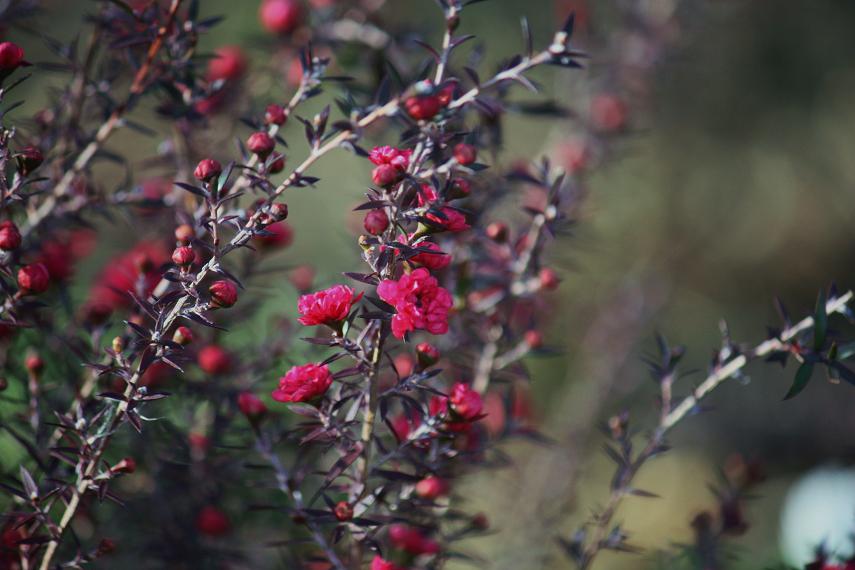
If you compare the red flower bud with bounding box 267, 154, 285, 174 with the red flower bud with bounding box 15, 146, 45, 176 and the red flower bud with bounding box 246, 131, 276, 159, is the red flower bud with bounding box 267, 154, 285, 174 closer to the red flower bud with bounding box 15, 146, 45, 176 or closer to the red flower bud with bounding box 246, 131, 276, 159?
Result: the red flower bud with bounding box 246, 131, 276, 159

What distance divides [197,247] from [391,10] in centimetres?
118

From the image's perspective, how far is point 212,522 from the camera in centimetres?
100

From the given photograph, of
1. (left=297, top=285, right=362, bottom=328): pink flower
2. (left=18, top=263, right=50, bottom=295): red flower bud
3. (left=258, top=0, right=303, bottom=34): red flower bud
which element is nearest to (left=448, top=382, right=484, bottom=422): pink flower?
(left=297, top=285, right=362, bottom=328): pink flower

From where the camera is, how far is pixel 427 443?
77 centimetres

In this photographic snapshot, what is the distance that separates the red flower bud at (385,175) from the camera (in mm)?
667

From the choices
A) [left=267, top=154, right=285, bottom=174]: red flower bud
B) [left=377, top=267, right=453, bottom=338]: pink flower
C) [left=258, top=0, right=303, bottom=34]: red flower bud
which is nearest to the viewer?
[left=377, top=267, right=453, bottom=338]: pink flower

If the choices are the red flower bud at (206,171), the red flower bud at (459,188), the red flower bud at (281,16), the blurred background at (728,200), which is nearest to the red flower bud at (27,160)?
the red flower bud at (206,171)

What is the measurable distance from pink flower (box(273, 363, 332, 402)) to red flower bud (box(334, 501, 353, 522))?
0.38 ft

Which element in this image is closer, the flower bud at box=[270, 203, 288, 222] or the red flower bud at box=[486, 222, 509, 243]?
the flower bud at box=[270, 203, 288, 222]

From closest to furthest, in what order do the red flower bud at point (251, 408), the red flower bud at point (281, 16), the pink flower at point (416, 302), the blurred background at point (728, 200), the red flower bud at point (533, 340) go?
the pink flower at point (416, 302), the red flower bud at point (251, 408), the red flower bud at point (533, 340), the red flower bud at point (281, 16), the blurred background at point (728, 200)

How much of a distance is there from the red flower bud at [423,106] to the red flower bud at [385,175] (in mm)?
105

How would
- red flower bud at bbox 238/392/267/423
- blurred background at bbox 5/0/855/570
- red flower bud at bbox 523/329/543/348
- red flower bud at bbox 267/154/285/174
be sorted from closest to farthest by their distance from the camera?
red flower bud at bbox 267/154/285/174 → red flower bud at bbox 238/392/267/423 → red flower bud at bbox 523/329/543/348 → blurred background at bbox 5/0/855/570

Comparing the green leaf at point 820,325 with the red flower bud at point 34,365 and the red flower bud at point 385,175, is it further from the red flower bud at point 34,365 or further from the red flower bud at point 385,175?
the red flower bud at point 34,365

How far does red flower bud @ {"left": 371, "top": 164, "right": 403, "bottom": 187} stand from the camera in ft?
2.19
